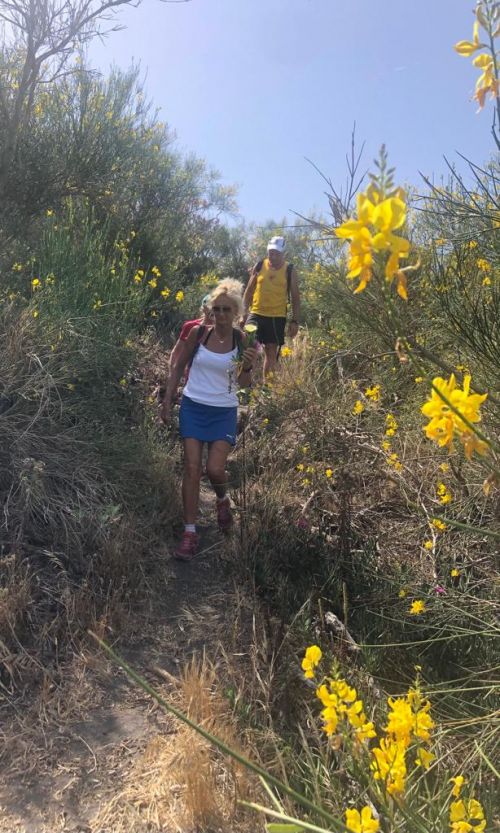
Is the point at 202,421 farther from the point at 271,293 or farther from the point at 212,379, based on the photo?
the point at 271,293

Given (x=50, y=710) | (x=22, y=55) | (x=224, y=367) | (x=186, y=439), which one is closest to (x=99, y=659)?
(x=50, y=710)

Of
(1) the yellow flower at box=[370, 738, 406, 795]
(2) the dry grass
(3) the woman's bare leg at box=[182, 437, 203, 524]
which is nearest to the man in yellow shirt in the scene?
(3) the woman's bare leg at box=[182, 437, 203, 524]

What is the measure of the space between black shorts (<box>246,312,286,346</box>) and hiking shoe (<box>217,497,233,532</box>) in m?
2.22

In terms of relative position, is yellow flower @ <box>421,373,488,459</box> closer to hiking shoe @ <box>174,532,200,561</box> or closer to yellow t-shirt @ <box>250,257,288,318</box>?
hiking shoe @ <box>174,532,200,561</box>

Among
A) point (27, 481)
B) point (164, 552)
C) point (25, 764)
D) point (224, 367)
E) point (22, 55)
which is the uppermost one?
point (22, 55)

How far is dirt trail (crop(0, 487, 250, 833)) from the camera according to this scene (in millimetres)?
1693

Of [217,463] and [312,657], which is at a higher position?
[312,657]

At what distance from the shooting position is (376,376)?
4.06m

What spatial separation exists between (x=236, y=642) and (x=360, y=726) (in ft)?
4.20

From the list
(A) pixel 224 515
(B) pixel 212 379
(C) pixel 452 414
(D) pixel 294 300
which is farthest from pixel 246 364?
(C) pixel 452 414

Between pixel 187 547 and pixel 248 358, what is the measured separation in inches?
44.2

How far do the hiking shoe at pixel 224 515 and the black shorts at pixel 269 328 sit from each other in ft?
7.28

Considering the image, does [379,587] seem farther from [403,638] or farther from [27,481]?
[27,481]

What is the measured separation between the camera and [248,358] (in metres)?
3.13
